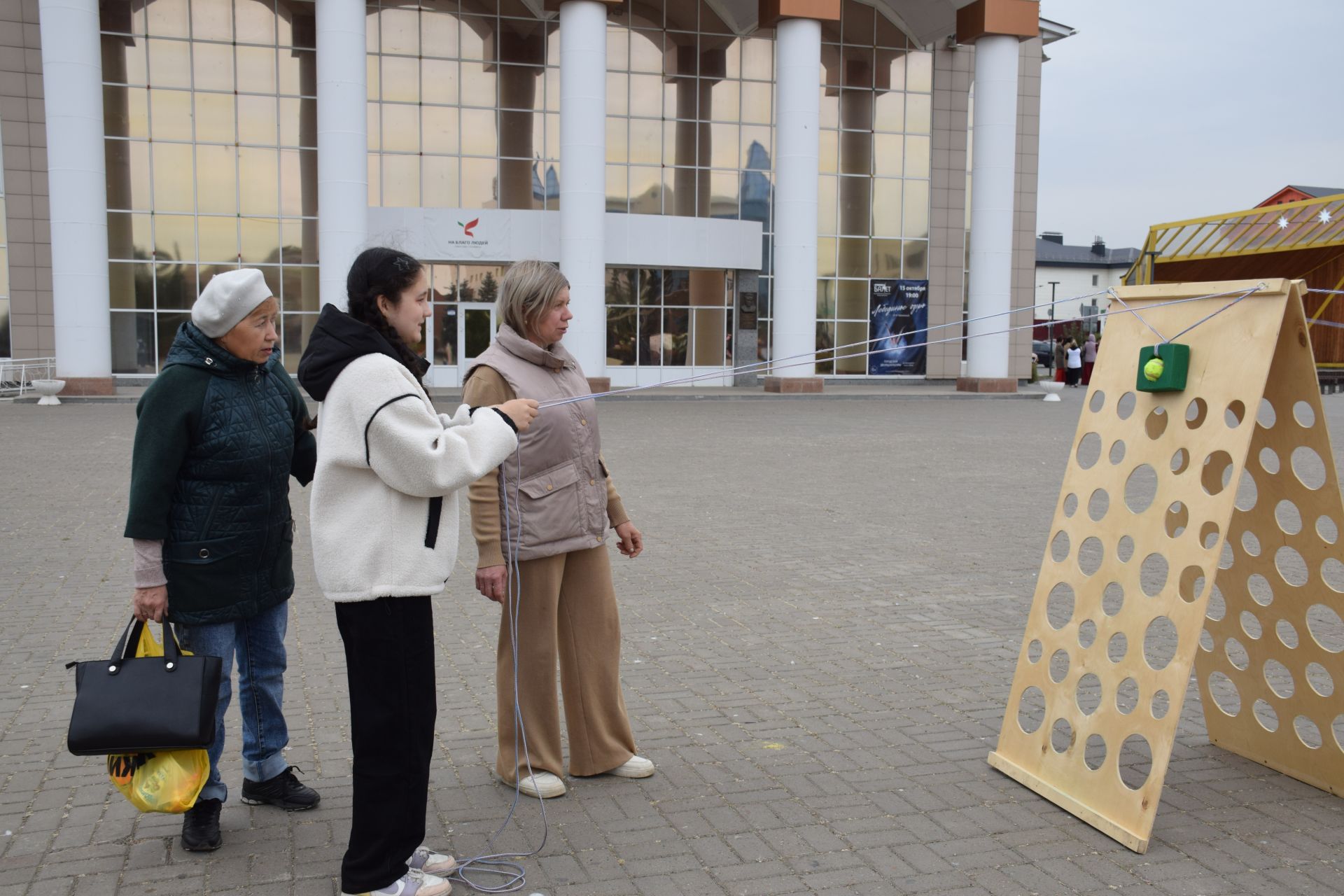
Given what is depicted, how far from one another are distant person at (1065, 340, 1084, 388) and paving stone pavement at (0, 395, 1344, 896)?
2860 cm

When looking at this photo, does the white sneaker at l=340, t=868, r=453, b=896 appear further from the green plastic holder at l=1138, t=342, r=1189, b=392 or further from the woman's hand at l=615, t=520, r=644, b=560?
the green plastic holder at l=1138, t=342, r=1189, b=392

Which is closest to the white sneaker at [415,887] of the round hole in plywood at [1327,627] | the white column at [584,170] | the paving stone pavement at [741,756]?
the paving stone pavement at [741,756]

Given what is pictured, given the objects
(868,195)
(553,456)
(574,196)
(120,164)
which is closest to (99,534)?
(553,456)

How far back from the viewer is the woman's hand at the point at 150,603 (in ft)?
11.4

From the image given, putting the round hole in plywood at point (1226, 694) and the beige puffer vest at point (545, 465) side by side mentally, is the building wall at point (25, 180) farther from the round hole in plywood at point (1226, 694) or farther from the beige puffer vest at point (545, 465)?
the round hole in plywood at point (1226, 694)

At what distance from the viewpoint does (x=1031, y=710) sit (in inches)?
202

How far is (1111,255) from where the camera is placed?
105125 mm

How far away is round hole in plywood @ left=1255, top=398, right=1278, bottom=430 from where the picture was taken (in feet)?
13.4

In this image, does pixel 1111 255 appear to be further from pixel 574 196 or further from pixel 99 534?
pixel 99 534

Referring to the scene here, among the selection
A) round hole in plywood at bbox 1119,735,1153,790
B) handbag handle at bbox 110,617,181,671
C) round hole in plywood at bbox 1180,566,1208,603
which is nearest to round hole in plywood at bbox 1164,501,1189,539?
round hole in plywood at bbox 1180,566,1208,603

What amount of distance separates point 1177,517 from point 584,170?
25.1m

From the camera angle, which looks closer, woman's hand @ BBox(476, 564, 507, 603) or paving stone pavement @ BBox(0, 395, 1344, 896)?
paving stone pavement @ BBox(0, 395, 1344, 896)

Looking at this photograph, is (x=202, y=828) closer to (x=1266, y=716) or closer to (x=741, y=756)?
(x=741, y=756)

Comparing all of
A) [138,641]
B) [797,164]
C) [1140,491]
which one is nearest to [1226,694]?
[138,641]
